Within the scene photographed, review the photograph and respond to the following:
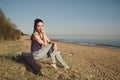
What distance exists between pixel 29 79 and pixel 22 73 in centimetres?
47

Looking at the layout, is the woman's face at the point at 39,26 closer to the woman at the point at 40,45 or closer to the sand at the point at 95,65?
Answer: the woman at the point at 40,45

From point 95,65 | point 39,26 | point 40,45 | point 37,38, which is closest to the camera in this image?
point 37,38

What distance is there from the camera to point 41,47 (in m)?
6.11

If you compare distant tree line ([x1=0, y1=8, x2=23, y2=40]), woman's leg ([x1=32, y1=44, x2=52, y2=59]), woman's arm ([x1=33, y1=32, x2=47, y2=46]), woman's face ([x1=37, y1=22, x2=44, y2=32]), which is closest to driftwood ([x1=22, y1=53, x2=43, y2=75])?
woman's leg ([x1=32, y1=44, x2=52, y2=59])

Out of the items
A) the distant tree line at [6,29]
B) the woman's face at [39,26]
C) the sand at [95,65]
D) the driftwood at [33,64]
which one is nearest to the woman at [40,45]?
the woman's face at [39,26]

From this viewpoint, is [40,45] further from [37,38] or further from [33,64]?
[33,64]

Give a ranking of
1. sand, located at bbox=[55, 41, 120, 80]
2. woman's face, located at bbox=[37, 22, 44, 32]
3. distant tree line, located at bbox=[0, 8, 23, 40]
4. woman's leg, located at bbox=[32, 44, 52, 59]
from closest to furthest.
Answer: woman's leg, located at bbox=[32, 44, 52, 59], woman's face, located at bbox=[37, 22, 44, 32], sand, located at bbox=[55, 41, 120, 80], distant tree line, located at bbox=[0, 8, 23, 40]

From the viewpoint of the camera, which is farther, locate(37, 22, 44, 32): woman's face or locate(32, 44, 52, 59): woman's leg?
locate(37, 22, 44, 32): woman's face

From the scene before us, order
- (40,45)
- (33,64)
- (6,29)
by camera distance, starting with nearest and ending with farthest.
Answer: (33,64) → (40,45) → (6,29)

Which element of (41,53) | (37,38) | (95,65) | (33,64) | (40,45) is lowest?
(95,65)

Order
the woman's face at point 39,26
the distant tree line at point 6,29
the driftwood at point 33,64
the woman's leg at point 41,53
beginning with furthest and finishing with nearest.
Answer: the distant tree line at point 6,29 < the woman's face at point 39,26 < the woman's leg at point 41,53 < the driftwood at point 33,64

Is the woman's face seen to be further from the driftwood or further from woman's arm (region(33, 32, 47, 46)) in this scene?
the driftwood

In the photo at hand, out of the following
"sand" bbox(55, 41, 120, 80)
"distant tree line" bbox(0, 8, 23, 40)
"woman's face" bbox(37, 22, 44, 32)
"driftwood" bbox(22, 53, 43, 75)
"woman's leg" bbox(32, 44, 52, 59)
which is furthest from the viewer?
"distant tree line" bbox(0, 8, 23, 40)

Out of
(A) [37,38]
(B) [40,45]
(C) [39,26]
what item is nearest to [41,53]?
(B) [40,45]
